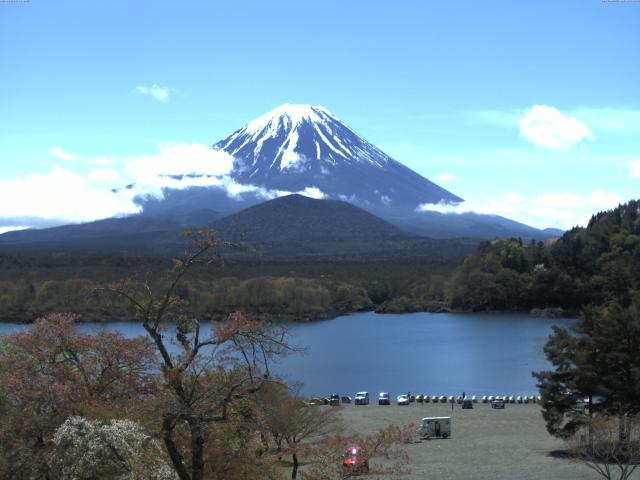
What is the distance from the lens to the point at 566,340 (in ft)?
61.4

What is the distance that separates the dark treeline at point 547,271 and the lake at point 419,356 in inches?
230

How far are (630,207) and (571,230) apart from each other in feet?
19.8

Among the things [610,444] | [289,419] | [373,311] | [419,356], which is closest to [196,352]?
[610,444]

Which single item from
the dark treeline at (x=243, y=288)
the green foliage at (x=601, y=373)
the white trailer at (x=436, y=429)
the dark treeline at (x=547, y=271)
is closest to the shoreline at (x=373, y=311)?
the dark treeline at (x=243, y=288)

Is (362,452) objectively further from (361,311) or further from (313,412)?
(361,311)

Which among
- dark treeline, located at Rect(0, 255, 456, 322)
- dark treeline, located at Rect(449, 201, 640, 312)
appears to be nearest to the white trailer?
dark treeline, located at Rect(0, 255, 456, 322)

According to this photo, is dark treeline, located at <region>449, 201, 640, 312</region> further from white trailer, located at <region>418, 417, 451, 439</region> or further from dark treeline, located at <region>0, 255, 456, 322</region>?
white trailer, located at <region>418, 417, 451, 439</region>

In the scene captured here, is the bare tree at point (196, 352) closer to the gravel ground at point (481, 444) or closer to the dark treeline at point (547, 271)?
the gravel ground at point (481, 444)

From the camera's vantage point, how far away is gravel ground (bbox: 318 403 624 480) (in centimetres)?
1681

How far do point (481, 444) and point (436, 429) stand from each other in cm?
171

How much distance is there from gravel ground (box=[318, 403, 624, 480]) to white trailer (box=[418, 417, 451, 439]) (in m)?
0.36

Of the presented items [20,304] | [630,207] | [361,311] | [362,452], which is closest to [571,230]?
[630,207]

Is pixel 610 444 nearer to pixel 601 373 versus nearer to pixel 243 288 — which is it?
pixel 601 373

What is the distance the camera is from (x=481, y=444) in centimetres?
2064
